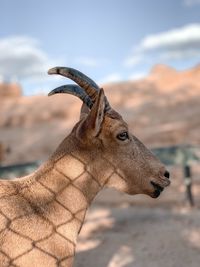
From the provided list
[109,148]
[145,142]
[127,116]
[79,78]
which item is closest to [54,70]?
[79,78]

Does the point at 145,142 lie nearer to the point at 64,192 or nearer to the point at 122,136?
the point at 122,136

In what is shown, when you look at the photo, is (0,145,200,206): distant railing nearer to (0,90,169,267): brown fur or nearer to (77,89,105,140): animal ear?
(0,90,169,267): brown fur

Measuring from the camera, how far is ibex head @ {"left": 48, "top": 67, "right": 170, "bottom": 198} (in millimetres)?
3643

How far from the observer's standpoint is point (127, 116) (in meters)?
21.7

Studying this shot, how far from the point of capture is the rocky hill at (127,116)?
56.0 ft

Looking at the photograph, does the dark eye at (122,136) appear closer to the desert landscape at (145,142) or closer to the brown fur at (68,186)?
the brown fur at (68,186)

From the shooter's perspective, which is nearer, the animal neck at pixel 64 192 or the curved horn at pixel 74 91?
the animal neck at pixel 64 192

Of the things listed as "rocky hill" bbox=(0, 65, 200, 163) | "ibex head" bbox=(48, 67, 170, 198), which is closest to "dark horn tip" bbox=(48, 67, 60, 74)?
"ibex head" bbox=(48, 67, 170, 198)

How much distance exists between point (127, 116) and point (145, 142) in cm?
547

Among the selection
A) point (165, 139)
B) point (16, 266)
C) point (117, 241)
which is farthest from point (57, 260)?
point (165, 139)

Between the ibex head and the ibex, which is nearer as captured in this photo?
the ibex

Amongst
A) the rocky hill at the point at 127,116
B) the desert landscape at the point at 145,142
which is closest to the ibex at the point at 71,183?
the desert landscape at the point at 145,142

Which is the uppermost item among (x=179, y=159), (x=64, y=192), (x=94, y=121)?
(x=94, y=121)

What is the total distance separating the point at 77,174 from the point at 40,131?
18779 millimetres
